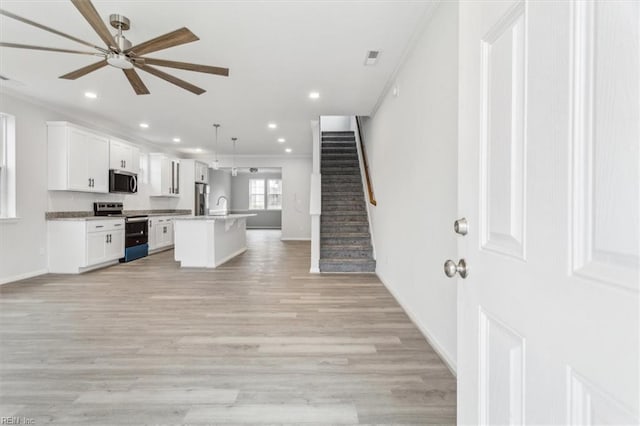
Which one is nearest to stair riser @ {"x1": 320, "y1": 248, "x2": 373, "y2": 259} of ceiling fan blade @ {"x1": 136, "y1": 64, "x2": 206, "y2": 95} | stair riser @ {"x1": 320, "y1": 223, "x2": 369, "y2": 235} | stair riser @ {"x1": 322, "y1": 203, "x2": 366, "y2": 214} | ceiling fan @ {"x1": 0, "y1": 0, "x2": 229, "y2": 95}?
stair riser @ {"x1": 320, "y1": 223, "x2": 369, "y2": 235}

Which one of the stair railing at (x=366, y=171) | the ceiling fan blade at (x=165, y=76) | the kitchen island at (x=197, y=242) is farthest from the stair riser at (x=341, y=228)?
the ceiling fan blade at (x=165, y=76)

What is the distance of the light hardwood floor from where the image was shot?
1.79 metres

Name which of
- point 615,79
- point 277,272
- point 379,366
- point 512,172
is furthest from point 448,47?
point 277,272

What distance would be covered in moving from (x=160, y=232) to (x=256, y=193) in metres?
7.03

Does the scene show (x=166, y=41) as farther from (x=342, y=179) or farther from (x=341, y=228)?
(x=342, y=179)

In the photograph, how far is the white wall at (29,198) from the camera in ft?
15.1

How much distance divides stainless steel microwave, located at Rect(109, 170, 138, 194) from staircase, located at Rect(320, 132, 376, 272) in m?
4.08

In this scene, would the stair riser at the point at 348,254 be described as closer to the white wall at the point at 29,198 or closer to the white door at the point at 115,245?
the white door at the point at 115,245

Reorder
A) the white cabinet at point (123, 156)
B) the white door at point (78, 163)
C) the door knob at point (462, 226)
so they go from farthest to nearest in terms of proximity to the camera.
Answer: the white cabinet at point (123, 156) → the white door at point (78, 163) → the door knob at point (462, 226)

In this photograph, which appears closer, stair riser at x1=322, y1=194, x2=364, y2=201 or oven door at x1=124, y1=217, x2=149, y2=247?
oven door at x1=124, y1=217, x2=149, y2=247

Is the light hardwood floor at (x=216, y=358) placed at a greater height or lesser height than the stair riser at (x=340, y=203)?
lesser

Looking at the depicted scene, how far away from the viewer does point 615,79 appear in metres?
0.52

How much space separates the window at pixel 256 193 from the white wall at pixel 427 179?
35.7ft

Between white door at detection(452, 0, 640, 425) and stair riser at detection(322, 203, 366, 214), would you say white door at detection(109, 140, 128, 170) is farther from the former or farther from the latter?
white door at detection(452, 0, 640, 425)
